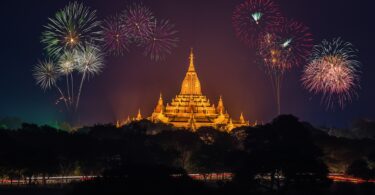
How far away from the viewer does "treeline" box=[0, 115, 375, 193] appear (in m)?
61.2

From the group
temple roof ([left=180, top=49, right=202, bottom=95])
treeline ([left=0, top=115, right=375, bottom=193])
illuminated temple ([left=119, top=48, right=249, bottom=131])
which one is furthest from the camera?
temple roof ([left=180, top=49, right=202, bottom=95])

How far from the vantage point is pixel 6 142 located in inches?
3083

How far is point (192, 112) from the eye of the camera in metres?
151

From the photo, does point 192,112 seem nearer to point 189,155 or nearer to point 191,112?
point 191,112

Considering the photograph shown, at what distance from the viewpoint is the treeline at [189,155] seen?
61.2 meters

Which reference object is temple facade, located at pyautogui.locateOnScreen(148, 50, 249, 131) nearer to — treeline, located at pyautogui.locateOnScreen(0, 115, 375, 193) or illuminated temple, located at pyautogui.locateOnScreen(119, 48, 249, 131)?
illuminated temple, located at pyautogui.locateOnScreen(119, 48, 249, 131)

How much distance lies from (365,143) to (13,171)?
43.6m

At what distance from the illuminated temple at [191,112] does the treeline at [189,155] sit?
30.7 meters

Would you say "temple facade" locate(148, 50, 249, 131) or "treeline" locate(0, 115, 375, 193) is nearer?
"treeline" locate(0, 115, 375, 193)

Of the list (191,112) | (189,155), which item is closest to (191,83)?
(191,112)

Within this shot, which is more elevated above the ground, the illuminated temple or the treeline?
the illuminated temple

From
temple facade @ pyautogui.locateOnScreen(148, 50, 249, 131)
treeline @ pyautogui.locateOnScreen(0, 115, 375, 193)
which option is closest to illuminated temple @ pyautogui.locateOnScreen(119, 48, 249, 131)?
temple facade @ pyautogui.locateOnScreen(148, 50, 249, 131)

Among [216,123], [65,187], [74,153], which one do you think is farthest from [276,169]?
[216,123]

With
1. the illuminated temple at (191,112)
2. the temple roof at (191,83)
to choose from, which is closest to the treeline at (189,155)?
the illuminated temple at (191,112)
